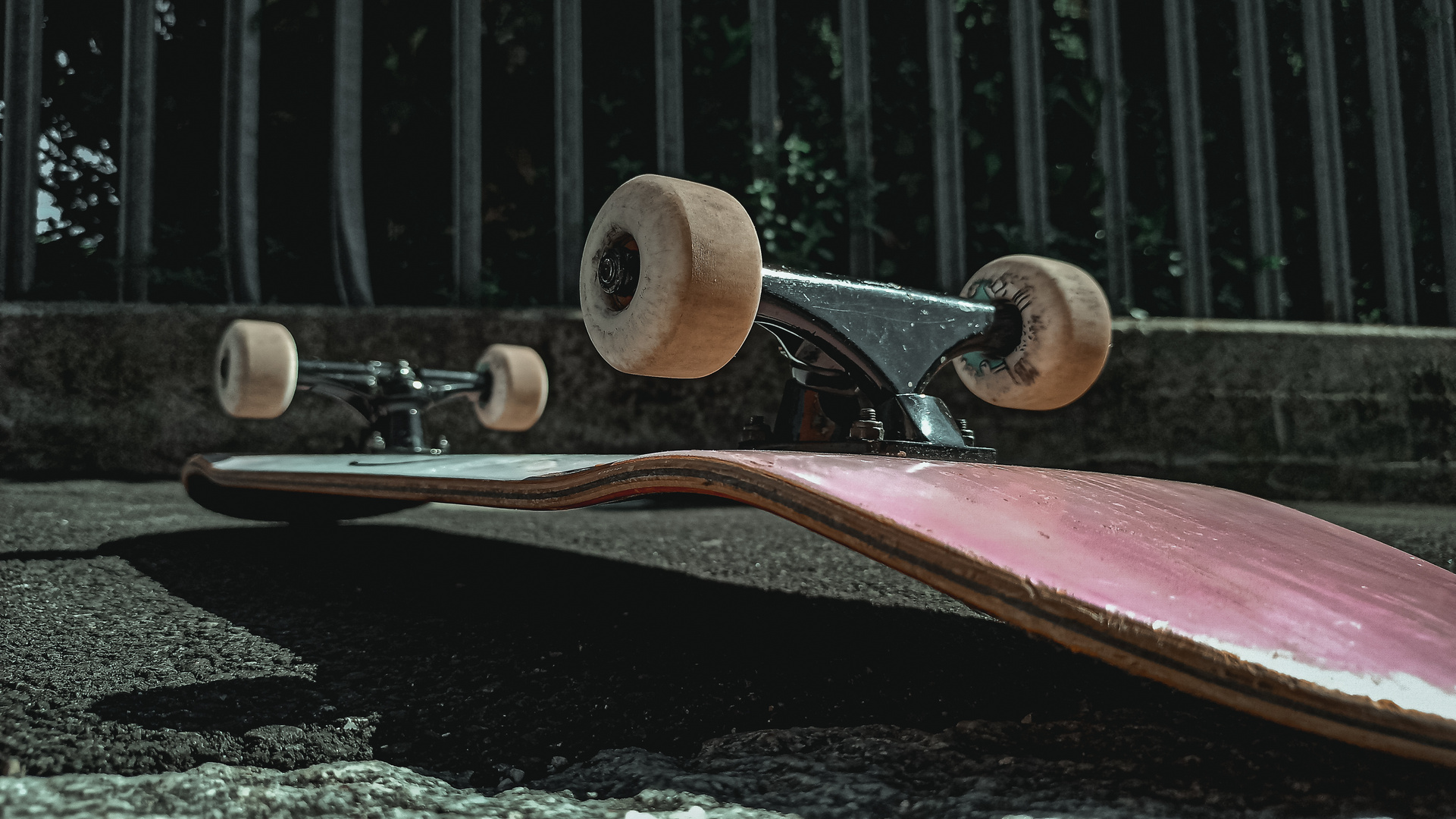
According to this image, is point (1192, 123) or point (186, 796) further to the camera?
point (1192, 123)

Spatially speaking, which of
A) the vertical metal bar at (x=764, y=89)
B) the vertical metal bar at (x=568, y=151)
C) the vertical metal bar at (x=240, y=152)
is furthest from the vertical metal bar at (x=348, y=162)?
the vertical metal bar at (x=764, y=89)

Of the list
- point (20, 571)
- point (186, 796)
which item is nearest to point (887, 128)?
point (20, 571)

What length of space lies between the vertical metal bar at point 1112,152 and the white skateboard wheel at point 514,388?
2287 millimetres

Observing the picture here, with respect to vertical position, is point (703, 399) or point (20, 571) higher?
point (703, 399)

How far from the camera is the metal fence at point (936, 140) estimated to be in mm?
3006

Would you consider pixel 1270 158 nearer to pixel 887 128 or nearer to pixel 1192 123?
pixel 1192 123

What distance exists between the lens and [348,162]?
315cm

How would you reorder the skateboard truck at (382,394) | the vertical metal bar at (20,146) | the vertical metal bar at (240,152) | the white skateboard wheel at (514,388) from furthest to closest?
the vertical metal bar at (240,152) → the vertical metal bar at (20,146) → the white skateboard wheel at (514,388) → the skateboard truck at (382,394)

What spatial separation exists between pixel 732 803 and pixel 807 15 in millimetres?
3517

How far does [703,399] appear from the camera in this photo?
3.06 meters

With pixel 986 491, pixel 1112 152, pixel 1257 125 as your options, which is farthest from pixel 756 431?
pixel 1257 125

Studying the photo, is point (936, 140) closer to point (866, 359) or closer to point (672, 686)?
point (866, 359)

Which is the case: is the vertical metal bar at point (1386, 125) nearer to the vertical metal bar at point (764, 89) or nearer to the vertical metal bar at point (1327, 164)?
the vertical metal bar at point (1327, 164)

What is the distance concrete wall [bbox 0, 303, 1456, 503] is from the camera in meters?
2.95
